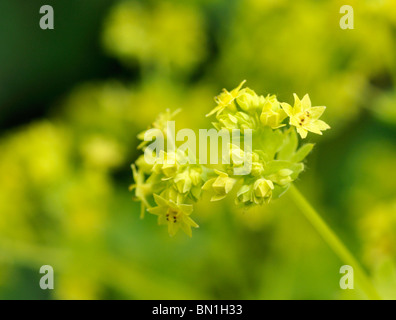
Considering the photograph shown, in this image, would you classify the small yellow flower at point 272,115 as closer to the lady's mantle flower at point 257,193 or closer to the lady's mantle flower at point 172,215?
the lady's mantle flower at point 257,193

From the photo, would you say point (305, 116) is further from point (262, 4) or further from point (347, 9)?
point (262, 4)

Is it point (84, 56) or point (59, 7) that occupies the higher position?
point (59, 7)

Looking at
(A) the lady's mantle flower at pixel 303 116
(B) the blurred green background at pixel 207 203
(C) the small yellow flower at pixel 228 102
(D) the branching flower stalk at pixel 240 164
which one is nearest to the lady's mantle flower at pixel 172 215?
(D) the branching flower stalk at pixel 240 164

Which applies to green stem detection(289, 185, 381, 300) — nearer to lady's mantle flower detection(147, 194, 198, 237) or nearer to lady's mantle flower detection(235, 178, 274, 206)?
lady's mantle flower detection(235, 178, 274, 206)

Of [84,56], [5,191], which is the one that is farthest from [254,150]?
[84,56]

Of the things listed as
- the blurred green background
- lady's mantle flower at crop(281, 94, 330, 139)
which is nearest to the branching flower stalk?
lady's mantle flower at crop(281, 94, 330, 139)
